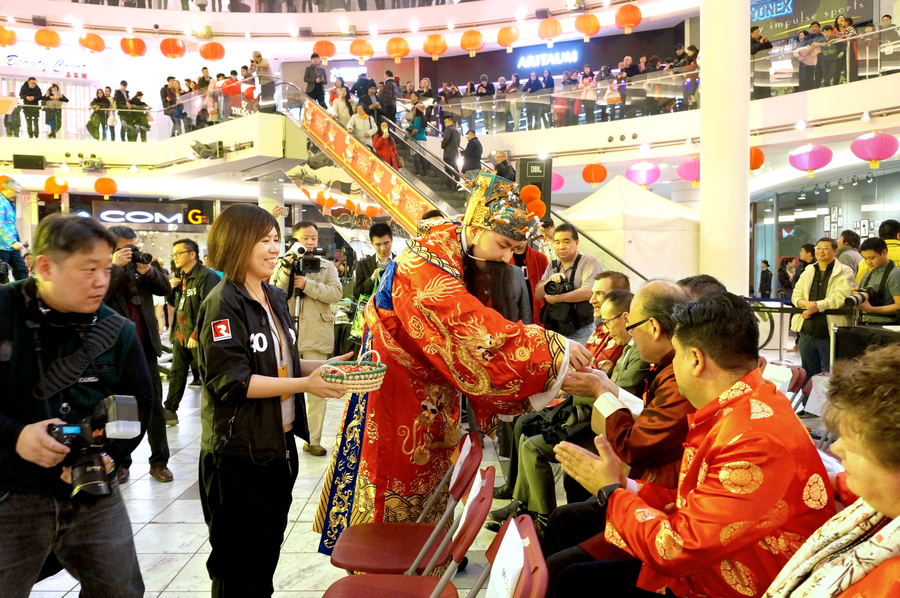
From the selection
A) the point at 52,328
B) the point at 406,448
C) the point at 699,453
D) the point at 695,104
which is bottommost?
the point at 406,448

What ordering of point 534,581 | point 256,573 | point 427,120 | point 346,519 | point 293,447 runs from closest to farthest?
point 534,581 < point 256,573 < point 293,447 < point 346,519 < point 427,120

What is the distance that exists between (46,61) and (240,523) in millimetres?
24956

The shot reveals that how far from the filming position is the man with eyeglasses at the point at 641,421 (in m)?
2.19

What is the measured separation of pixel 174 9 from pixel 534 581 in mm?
23676

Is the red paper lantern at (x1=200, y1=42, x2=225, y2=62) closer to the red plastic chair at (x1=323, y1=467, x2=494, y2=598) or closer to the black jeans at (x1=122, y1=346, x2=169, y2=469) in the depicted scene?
the black jeans at (x1=122, y1=346, x2=169, y2=469)

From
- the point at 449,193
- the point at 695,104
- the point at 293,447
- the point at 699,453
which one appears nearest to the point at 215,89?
the point at 449,193

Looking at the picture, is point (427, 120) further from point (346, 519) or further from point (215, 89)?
point (346, 519)

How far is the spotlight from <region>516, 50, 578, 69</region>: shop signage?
11.1 m

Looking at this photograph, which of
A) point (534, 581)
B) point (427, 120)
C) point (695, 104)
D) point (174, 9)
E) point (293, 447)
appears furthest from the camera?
point (174, 9)

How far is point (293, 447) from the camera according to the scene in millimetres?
2471

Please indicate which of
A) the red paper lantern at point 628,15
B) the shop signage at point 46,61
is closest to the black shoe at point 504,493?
the red paper lantern at point 628,15

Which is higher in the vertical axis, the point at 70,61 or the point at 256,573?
the point at 70,61

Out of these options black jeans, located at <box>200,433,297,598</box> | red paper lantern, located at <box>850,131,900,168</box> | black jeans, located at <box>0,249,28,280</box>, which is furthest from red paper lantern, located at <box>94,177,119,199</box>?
black jeans, located at <box>200,433,297,598</box>

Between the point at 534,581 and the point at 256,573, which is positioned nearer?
the point at 534,581
